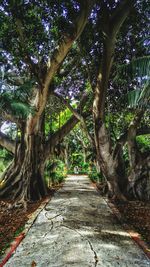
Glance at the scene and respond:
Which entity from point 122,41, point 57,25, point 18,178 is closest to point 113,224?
point 18,178

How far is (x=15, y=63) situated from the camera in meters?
7.16

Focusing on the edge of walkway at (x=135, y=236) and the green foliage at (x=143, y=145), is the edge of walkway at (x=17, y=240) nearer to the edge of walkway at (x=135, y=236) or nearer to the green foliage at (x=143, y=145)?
the edge of walkway at (x=135, y=236)

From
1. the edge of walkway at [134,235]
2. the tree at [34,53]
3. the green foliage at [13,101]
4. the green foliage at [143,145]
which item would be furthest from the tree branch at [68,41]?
the green foliage at [143,145]

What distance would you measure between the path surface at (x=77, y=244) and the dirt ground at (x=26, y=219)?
331mm

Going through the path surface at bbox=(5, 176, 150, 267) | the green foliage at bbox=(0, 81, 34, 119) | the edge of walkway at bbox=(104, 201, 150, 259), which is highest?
the green foliage at bbox=(0, 81, 34, 119)

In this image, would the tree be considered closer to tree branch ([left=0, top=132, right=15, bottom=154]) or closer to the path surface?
tree branch ([left=0, top=132, right=15, bottom=154])

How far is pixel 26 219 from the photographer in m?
5.59

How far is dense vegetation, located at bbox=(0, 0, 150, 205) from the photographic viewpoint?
533 centimetres

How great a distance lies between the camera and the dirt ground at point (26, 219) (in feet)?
14.6

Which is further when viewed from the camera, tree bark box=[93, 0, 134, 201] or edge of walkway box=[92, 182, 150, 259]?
tree bark box=[93, 0, 134, 201]

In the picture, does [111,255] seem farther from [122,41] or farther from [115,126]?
[115,126]

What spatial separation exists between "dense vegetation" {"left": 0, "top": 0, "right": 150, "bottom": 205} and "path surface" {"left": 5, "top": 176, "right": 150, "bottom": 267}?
2373 mm

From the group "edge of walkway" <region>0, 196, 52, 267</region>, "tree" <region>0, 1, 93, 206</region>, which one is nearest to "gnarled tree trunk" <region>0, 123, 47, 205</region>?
"tree" <region>0, 1, 93, 206</region>

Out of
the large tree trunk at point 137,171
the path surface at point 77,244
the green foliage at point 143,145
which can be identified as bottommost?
the path surface at point 77,244
